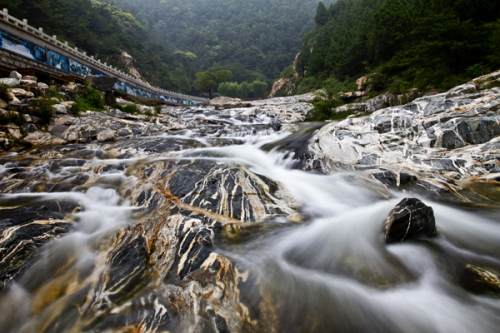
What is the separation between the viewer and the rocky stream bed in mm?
1935

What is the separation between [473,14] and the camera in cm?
1112

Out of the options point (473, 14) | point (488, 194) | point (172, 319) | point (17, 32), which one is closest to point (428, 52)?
point (473, 14)

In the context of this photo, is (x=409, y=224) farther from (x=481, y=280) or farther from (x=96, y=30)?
(x=96, y=30)

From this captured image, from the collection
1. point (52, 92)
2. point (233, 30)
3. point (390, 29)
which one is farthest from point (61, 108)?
point (233, 30)

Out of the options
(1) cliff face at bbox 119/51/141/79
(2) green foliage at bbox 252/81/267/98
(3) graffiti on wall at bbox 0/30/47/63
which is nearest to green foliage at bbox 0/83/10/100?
(3) graffiti on wall at bbox 0/30/47/63

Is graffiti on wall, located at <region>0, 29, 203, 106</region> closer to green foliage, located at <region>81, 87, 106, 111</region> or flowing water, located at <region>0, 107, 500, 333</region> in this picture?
green foliage, located at <region>81, 87, 106, 111</region>

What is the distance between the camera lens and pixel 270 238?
310 centimetres

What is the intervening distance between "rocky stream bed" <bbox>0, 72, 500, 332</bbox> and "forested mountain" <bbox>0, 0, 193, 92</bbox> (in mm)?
29631

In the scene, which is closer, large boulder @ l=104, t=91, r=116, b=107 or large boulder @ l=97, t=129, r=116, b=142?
large boulder @ l=97, t=129, r=116, b=142

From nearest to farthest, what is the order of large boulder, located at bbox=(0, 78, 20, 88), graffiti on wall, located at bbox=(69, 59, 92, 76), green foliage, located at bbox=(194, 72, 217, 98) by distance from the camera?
large boulder, located at bbox=(0, 78, 20, 88), graffiti on wall, located at bbox=(69, 59, 92, 76), green foliage, located at bbox=(194, 72, 217, 98)

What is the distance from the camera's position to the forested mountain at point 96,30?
24594mm

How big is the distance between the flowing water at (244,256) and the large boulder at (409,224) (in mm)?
123

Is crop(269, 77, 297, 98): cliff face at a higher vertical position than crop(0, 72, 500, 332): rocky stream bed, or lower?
higher

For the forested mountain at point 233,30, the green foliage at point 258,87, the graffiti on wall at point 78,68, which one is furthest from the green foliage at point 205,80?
the graffiti on wall at point 78,68
